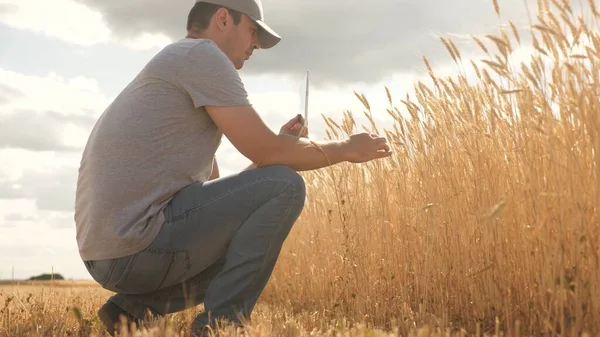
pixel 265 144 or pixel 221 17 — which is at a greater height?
pixel 221 17

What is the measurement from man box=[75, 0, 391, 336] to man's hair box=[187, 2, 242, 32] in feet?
0.54

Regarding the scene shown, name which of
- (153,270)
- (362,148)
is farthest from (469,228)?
(153,270)

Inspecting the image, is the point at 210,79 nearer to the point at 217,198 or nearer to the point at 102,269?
the point at 217,198

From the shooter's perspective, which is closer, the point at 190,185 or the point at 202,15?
the point at 190,185

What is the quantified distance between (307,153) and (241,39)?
603mm

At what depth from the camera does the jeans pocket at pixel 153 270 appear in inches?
109

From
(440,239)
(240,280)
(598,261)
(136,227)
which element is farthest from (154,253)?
(598,261)

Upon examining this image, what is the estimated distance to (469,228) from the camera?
325cm

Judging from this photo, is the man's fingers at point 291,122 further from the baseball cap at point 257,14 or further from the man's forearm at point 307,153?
the baseball cap at point 257,14

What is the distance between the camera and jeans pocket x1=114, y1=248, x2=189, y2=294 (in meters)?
2.76

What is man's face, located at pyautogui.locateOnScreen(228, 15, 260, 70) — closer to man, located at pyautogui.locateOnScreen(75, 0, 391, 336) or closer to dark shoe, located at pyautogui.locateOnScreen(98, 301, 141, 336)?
man, located at pyautogui.locateOnScreen(75, 0, 391, 336)

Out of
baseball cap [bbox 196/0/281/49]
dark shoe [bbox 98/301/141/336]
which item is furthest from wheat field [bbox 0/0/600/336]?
baseball cap [bbox 196/0/281/49]

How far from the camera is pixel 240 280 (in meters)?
2.77

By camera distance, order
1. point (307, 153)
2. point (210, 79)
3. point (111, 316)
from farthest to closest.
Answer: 1. point (111, 316)
2. point (307, 153)
3. point (210, 79)
